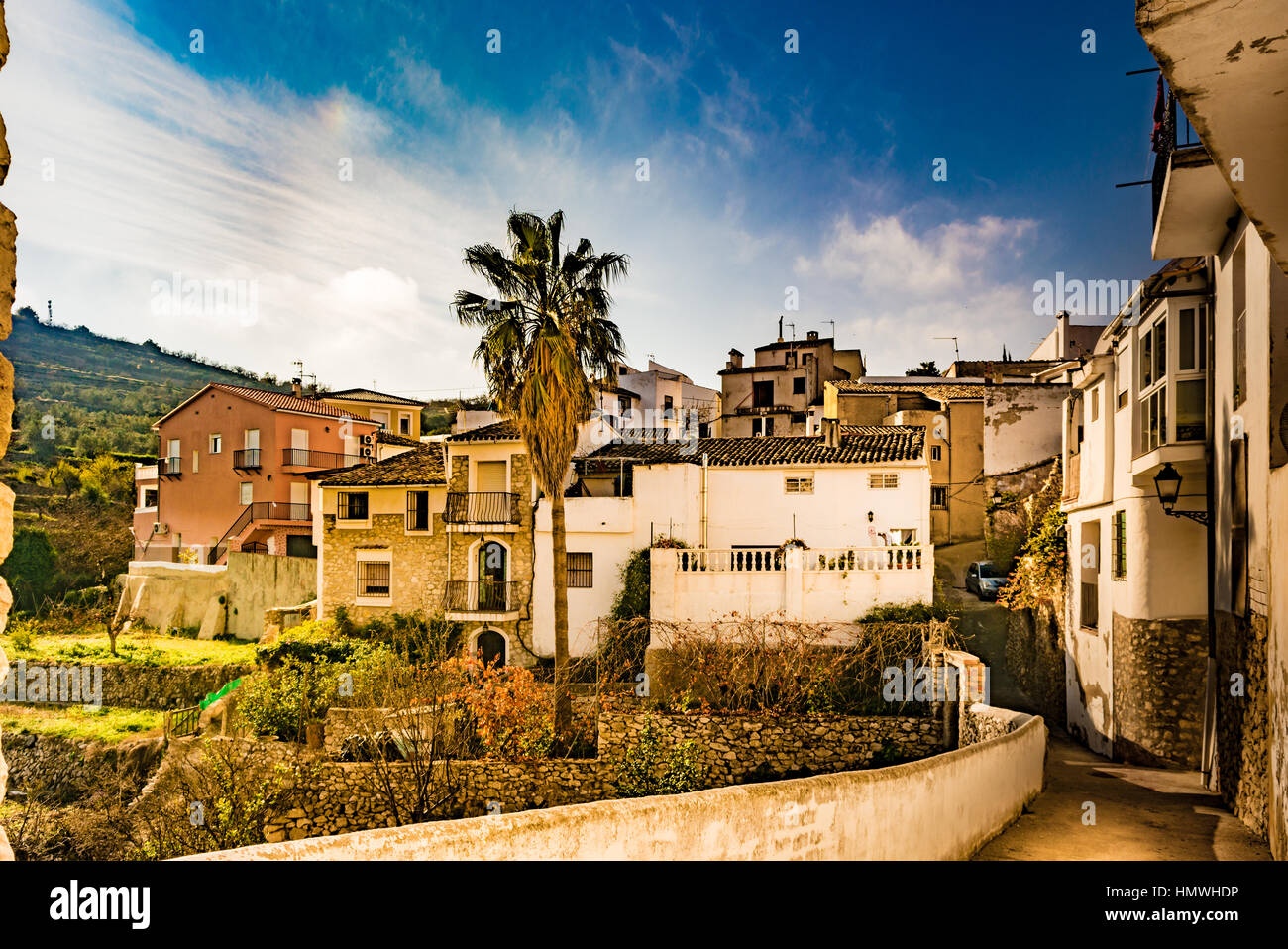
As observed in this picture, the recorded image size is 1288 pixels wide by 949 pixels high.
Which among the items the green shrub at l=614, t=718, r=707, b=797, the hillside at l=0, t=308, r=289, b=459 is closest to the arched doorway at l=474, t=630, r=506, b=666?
the green shrub at l=614, t=718, r=707, b=797

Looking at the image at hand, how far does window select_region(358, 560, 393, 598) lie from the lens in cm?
2558

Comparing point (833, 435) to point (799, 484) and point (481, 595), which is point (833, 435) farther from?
point (481, 595)

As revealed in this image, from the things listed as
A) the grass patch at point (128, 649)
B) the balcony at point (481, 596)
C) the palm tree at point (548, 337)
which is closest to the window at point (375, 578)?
the balcony at point (481, 596)

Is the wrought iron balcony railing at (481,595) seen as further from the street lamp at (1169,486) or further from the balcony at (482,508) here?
the street lamp at (1169,486)

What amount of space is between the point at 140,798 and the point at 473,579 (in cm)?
981

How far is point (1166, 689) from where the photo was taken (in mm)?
12812

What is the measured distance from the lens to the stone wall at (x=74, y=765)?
19.3 meters

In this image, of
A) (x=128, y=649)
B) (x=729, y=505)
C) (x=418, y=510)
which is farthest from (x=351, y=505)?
(x=729, y=505)

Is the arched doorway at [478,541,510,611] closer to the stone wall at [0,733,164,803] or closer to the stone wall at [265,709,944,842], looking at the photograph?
the stone wall at [0,733,164,803]

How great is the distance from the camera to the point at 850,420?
37.1m

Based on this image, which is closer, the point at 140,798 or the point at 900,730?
the point at 900,730
